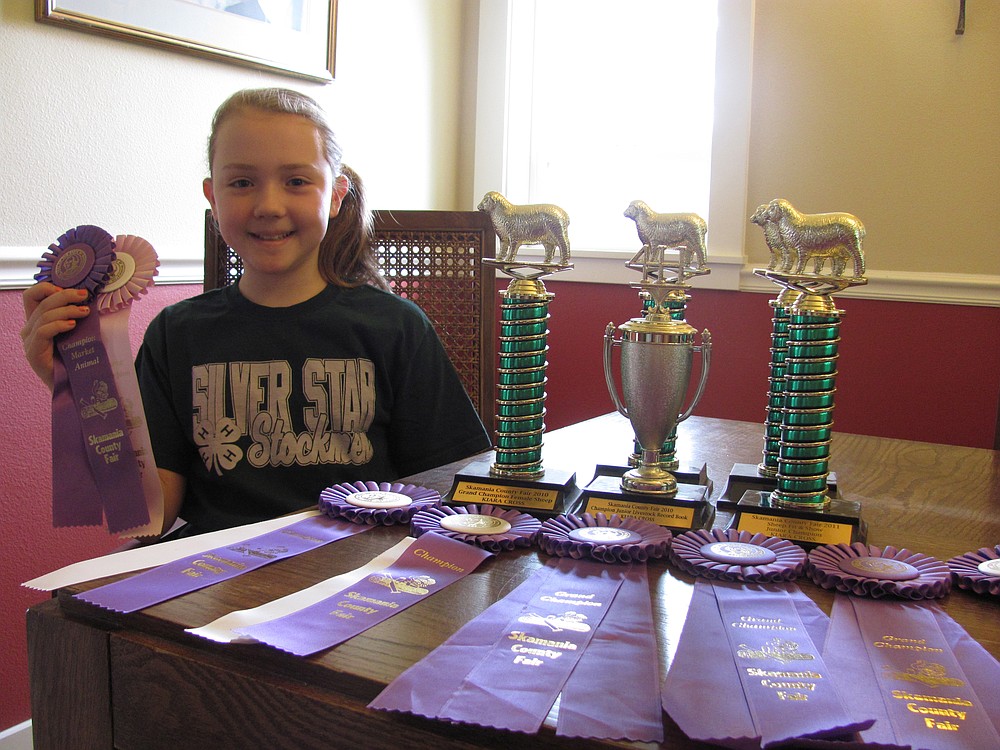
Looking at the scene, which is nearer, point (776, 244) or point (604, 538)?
point (604, 538)

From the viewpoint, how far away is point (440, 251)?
1.58 meters

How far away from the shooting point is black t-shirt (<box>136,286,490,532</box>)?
4.03 feet


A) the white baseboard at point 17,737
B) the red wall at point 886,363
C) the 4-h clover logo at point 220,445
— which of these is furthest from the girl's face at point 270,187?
the red wall at point 886,363

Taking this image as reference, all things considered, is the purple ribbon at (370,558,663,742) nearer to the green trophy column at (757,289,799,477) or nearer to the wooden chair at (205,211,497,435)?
the green trophy column at (757,289,799,477)

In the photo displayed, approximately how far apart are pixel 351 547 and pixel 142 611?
202 millimetres

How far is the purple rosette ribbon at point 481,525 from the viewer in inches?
31.4

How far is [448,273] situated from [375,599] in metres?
0.98

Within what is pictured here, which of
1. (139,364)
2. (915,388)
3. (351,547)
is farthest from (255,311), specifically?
(915,388)

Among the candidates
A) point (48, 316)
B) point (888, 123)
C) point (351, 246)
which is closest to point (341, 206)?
point (351, 246)

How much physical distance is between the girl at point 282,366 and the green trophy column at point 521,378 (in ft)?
1.16

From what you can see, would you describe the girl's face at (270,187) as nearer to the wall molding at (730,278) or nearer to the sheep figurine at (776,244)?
the wall molding at (730,278)

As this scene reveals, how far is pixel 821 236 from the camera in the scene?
86 cm

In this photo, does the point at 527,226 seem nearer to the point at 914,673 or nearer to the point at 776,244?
the point at 776,244

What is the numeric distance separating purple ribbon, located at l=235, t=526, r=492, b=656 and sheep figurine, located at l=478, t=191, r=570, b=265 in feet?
1.10
